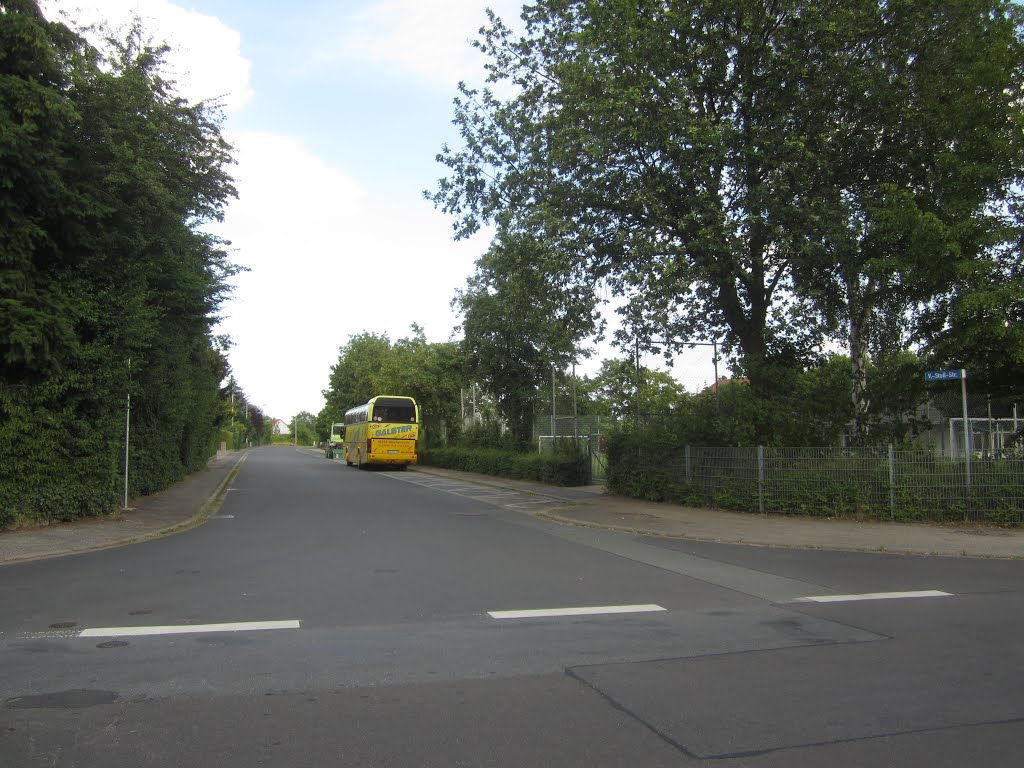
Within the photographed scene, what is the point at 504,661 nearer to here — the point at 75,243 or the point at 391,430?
the point at 75,243

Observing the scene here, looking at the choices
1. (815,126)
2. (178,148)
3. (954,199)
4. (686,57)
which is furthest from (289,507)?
(954,199)

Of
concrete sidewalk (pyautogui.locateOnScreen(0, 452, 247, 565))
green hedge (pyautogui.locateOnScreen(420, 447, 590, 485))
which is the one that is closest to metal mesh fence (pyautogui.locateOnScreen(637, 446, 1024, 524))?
green hedge (pyautogui.locateOnScreen(420, 447, 590, 485))

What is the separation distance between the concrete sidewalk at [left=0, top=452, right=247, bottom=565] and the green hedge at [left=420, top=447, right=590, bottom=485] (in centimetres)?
1046

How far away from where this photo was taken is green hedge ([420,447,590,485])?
973 inches

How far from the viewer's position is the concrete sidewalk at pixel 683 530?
472 inches

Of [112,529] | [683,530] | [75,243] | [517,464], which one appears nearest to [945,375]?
[683,530]

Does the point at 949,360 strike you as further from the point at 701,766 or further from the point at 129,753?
the point at 129,753

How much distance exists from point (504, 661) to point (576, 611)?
1958mm

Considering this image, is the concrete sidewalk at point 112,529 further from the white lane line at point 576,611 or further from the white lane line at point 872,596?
the white lane line at point 872,596

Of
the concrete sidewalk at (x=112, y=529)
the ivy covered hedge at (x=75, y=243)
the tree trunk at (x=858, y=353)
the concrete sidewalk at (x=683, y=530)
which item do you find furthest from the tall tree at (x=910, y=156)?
the concrete sidewalk at (x=112, y=529)

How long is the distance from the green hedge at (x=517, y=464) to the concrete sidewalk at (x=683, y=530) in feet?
18.4

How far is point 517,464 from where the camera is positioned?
28516 millimetres

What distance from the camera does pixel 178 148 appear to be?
15.9m

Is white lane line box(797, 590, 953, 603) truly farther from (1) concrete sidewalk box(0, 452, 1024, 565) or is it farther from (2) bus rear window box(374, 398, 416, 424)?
(2) bus rear window box(374, 398, 416, 424)
